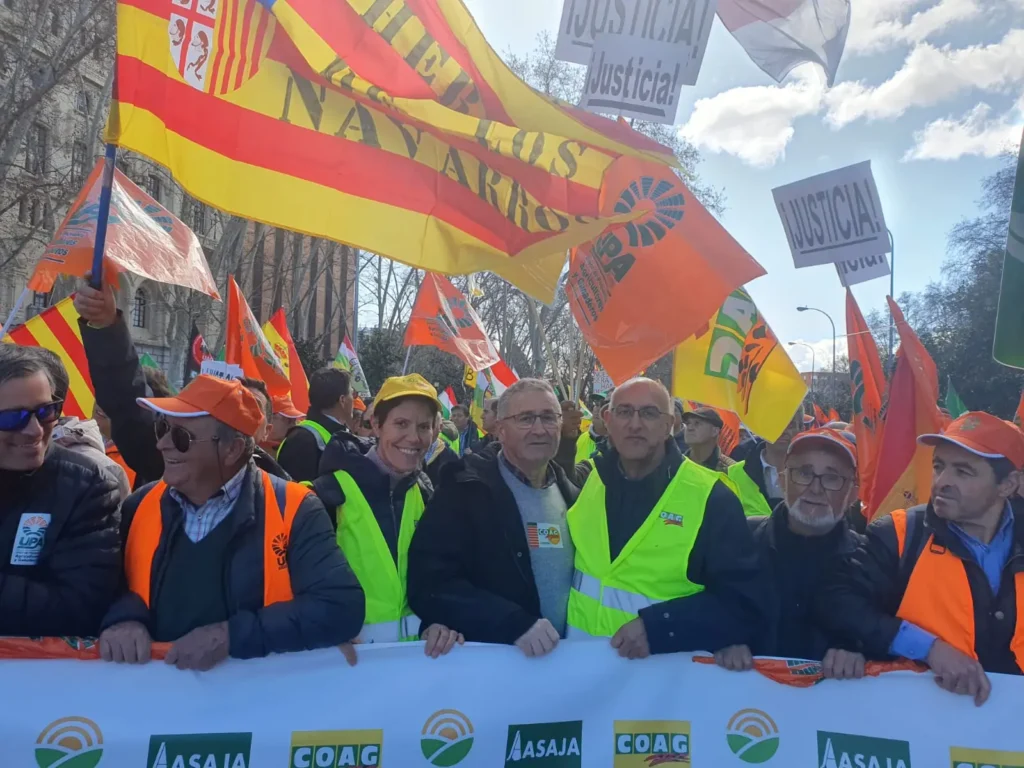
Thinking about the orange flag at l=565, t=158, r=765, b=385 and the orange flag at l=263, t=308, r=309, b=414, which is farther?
the orange flag at l=263, t=308, r=309, b=414

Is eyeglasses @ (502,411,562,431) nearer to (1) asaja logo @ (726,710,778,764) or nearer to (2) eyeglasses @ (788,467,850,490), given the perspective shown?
(2) eyeglasses @ (788,467,850,490)

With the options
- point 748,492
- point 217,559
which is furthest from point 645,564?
point 748,492

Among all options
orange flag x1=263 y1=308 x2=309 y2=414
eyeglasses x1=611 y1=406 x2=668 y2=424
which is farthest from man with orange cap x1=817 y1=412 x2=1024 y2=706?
orange flag x1=263 y1=308 x2=309 y2=414

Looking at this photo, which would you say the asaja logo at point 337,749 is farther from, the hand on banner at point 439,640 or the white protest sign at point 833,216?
the white protest sign at point 833,216

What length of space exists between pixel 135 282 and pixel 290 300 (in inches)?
→ 249

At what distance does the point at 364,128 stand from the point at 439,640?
2068 millimetres

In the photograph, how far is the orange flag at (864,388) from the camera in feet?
19.0

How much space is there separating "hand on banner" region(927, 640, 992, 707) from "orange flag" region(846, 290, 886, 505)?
3.09 metres

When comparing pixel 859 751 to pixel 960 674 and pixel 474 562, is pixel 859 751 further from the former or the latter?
pixel 474 562

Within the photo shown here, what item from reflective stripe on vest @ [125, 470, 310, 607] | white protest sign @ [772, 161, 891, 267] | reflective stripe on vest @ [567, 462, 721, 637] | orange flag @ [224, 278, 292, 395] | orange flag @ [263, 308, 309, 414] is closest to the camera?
reflective stripe on vest @ [125, 470, 310, 607]

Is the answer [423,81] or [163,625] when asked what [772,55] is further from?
[163,625]

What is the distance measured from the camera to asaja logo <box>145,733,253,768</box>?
8.18 feet

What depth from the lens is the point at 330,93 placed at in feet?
11.3

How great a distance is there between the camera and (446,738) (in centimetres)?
267
